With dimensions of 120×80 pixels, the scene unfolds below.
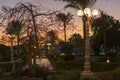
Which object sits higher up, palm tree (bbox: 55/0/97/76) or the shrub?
palm tree (bbox: 55/0/97/76)

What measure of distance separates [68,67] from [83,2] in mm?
13277

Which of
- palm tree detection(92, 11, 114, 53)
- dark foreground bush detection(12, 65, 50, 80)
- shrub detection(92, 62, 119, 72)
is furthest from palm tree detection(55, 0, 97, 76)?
palm tree detection(92, 11, 114, 53)

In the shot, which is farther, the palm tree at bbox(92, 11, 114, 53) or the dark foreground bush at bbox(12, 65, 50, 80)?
the palm tree at bbox(92, 11, 114, 53)

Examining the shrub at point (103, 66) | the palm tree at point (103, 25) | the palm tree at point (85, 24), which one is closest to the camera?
the palm tree at point (85, 24)

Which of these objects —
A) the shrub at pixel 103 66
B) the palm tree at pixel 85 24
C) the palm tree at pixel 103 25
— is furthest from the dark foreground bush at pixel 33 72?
the palm tree at pixel 103 25

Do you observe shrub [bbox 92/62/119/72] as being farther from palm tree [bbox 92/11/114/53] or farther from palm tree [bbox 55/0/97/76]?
palm tree [bbox 92/11/114/53]

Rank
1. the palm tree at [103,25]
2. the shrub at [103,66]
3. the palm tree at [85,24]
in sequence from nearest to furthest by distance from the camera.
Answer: the palm tree at [85,24]
the shrub at [103,66]
the palm tree at [103,25]

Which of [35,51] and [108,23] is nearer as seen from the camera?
[35,51]

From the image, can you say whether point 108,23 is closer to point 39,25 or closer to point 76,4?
point 76,4

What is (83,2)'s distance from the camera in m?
32.5

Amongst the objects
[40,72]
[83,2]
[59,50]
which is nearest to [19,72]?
[40,72]

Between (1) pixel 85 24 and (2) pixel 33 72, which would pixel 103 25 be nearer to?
(1) pixel 85 24

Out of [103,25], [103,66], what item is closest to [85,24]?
[103,66]

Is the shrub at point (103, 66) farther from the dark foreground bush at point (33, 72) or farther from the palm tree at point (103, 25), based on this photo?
the palm tree at point (103, 25)
